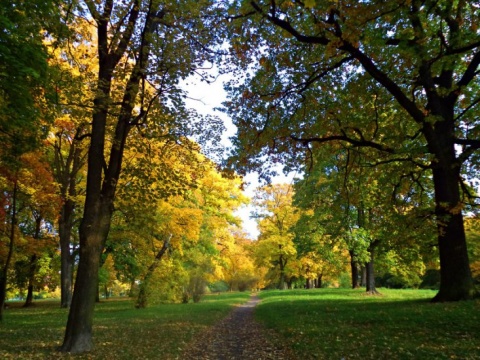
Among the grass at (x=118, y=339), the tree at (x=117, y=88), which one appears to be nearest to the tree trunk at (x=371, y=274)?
the grass at (x=118, y=339)

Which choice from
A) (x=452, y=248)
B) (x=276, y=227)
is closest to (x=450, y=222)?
(x=452, y=248)

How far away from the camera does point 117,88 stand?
12.3 metres

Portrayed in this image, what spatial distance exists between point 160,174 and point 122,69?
3.66 metres

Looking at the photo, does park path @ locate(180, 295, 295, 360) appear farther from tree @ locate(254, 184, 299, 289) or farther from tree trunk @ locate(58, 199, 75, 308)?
tree @ locate(254, 184, 299, 289)

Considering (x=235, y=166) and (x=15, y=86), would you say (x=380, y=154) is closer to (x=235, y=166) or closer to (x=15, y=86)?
(x=235, y=166)

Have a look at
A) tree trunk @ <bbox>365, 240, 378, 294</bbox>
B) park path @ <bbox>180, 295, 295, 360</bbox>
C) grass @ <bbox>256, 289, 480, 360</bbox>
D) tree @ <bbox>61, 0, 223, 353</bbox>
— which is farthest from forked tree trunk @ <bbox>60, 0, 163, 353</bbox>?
tree trunk @ <bbox>365, 240, 378, 294</bbox>

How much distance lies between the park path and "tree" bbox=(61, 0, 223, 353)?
2.92 m

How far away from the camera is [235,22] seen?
33.9 feet

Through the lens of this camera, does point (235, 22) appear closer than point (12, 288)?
Yes

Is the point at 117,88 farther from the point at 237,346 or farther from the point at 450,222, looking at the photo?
the point at 450,222

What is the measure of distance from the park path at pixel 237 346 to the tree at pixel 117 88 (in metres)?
2.92

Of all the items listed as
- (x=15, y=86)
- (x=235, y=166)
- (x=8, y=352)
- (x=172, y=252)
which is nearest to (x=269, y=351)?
(x=8, y=352)

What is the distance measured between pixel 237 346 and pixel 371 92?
1000 cm

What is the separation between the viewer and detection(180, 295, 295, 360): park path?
8906 mm
